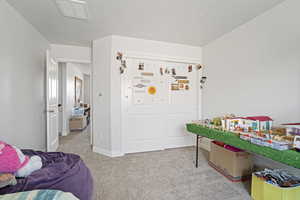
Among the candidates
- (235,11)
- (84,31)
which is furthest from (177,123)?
(84,31)

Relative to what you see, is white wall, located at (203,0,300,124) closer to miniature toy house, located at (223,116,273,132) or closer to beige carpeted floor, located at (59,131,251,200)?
miniature toy house, located at (223,116,273,132)

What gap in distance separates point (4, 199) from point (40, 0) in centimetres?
224

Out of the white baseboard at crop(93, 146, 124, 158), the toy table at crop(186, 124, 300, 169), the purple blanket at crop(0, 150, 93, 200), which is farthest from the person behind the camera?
the white baseboard at crop(93, 146, 124, 158)

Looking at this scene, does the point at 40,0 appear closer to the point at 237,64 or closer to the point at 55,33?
the point at 55,33

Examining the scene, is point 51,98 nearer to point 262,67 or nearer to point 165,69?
point 165,69

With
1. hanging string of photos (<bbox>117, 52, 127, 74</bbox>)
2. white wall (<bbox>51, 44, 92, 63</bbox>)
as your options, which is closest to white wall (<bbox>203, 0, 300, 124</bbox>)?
hanging string of photos (<bbox>117, 52, 127, 74</bbox>)

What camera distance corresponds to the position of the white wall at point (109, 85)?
2773 mm

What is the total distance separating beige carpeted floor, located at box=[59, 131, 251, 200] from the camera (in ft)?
5.40

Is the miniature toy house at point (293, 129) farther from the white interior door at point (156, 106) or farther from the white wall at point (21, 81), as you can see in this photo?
the white wall at point (21, 81)

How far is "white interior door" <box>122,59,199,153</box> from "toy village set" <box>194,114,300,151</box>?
1.27 meters

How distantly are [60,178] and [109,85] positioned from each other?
202 cm

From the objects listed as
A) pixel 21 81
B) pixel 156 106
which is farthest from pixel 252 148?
pixel 21 81

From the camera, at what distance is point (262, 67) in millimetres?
2061

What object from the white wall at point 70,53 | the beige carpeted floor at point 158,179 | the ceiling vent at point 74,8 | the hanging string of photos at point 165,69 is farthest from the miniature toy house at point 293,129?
the white wall at point 70,53
